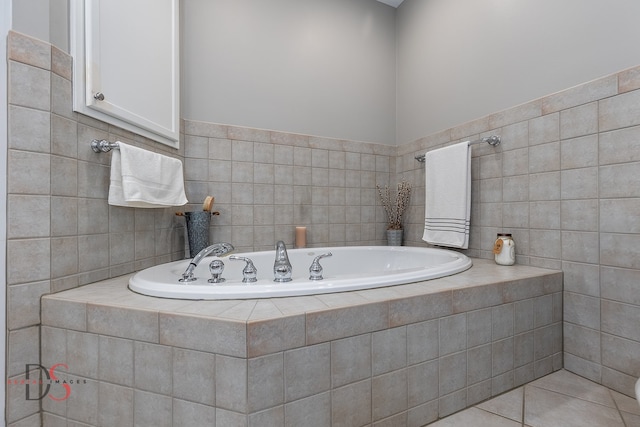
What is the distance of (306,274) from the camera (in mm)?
2039

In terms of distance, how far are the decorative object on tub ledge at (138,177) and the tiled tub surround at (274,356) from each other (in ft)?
1.28

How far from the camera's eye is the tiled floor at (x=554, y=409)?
1.14m

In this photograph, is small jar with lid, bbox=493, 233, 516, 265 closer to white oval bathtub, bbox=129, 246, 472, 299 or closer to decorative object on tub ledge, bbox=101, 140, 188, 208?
white oval bathtub, bbox=129, 246, 472, 299

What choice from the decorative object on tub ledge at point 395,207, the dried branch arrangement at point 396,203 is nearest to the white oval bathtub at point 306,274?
the decorative object on tub ledge at point 395,207

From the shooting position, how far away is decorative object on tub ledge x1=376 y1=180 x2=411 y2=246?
2.50 m

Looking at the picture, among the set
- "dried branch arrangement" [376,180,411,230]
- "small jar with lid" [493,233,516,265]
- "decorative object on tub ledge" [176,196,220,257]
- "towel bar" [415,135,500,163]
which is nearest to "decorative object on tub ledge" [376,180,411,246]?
"dried branch arrangement" [376,180,411,230]

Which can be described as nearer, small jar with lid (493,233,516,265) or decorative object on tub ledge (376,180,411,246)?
small jar with lid (493,233,516,265)

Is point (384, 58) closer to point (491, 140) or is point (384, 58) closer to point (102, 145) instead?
point (491, 140)

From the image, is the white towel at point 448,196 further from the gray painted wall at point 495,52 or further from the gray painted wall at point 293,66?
the gray painted wall at point 293,66

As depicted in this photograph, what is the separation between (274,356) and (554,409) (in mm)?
1210

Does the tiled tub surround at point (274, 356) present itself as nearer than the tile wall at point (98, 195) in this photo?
Yes

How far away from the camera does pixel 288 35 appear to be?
2.26 m

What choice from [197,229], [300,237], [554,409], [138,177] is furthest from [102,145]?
[554,409]

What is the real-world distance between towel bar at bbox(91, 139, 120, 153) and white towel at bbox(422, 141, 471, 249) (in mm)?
1918
